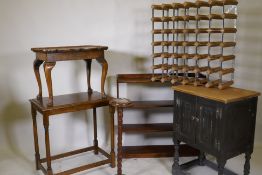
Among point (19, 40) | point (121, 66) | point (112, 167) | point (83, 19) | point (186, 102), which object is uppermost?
point (83, 19)

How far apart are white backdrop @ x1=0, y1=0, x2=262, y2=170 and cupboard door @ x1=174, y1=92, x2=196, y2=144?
2.80 feet

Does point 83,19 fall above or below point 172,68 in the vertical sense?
above

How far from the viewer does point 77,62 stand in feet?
11.1

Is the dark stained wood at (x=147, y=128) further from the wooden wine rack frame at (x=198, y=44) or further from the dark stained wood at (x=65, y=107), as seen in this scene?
the wooden wine rack frame at (x=198, y=44)

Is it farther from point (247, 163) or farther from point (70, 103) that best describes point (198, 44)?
point (70, 103)

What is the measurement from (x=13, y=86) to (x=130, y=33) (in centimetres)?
155

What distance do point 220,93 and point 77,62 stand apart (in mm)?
1788

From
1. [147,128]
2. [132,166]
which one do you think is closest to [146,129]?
[147,128]

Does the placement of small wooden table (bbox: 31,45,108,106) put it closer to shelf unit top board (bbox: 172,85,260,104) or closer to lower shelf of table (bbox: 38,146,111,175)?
lower shelf of table (bbox: 38,146,111,175)

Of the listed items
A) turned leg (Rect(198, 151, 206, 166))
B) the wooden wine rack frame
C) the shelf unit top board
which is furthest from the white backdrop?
the shelf unit top board

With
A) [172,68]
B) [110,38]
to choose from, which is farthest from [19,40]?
[172,68]

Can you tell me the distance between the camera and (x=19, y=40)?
3197 millimetres

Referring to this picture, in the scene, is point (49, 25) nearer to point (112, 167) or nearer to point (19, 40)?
point (19, 40)

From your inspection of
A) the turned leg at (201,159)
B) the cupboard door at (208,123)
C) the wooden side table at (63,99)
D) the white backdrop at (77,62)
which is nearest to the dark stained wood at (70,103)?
the wooden side table at (63,99)
